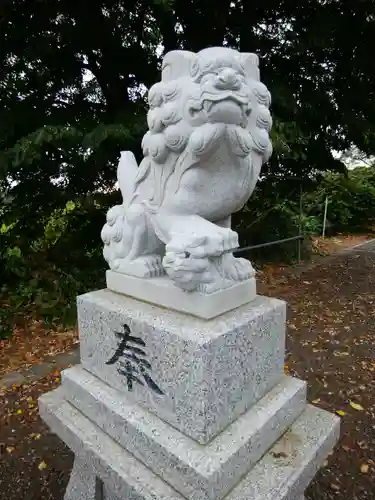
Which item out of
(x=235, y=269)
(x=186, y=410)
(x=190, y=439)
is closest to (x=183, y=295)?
(x=235, y=269)

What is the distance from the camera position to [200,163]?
4.65 ft

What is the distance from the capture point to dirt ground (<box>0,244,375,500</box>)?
2.05m

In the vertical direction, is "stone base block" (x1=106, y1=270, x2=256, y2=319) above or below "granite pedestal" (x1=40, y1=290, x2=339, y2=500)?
above

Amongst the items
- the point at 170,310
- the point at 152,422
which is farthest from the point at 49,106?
the point at 152,422

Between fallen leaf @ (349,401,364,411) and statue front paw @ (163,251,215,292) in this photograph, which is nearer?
statue front paw @ (163,251,215,292)

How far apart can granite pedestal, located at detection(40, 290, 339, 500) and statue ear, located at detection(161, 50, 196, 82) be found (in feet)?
3.05

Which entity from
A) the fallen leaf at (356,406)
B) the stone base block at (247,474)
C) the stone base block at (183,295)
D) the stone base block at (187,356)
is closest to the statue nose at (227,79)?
the stone base block at (183,295)

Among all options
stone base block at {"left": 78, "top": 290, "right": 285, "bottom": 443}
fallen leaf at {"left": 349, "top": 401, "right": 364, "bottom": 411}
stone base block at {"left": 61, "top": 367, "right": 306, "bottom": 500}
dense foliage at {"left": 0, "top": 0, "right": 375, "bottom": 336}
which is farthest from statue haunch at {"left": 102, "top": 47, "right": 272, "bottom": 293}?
dense foliage at {"left": 0, "top": 0, "right": 375, "bottom": 336}

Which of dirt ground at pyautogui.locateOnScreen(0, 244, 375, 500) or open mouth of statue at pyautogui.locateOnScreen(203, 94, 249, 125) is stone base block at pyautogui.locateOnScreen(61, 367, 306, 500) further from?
open mouth of statue at pyautogui.locateOnScreen(203, 94, 249, 125)

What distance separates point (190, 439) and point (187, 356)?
326mm

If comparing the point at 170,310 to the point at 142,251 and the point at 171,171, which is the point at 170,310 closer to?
the point at 142,251

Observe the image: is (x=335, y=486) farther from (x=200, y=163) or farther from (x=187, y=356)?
(x=200, y=163)

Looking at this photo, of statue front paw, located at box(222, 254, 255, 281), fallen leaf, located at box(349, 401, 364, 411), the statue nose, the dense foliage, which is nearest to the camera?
the statue nose

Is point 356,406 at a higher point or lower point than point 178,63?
lower
